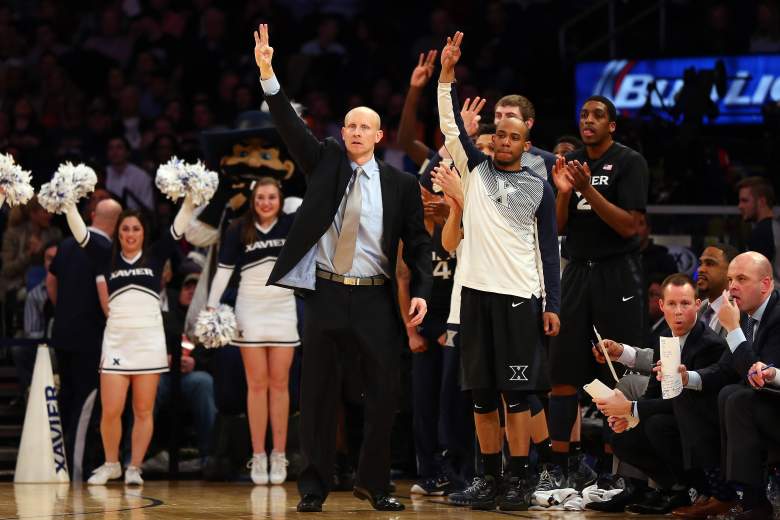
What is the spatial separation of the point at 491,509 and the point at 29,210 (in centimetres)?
545

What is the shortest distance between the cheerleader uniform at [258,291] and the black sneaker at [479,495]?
1.97 m

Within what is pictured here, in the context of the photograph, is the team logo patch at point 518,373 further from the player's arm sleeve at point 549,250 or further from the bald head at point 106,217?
the bald head at point 106,217

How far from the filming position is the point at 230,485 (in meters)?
8.66

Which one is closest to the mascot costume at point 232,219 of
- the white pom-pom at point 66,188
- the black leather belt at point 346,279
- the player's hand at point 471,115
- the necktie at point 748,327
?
the white pom-pom at point 66,188

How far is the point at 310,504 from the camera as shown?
6.59m

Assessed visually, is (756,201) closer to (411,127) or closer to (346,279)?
(411,127)

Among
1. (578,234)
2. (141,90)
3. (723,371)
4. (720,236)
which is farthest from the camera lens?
(141,90)

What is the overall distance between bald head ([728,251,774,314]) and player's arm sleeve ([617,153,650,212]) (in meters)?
0.97

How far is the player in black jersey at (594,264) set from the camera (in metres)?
7.20

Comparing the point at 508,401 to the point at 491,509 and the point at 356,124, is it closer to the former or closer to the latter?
the point at 491,509

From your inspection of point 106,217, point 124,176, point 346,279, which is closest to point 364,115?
point 346,279

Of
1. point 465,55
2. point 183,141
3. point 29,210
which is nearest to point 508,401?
point 29,210

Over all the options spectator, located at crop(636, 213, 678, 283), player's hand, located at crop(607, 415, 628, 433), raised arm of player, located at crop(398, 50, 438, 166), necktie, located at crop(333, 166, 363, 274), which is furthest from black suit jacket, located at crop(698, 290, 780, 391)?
spectator, located at crop(636, 213, 678, 283)

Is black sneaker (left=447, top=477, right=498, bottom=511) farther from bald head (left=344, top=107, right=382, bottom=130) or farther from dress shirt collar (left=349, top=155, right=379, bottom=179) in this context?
bald head (left=344, top=107, right=382, bottom=130)
